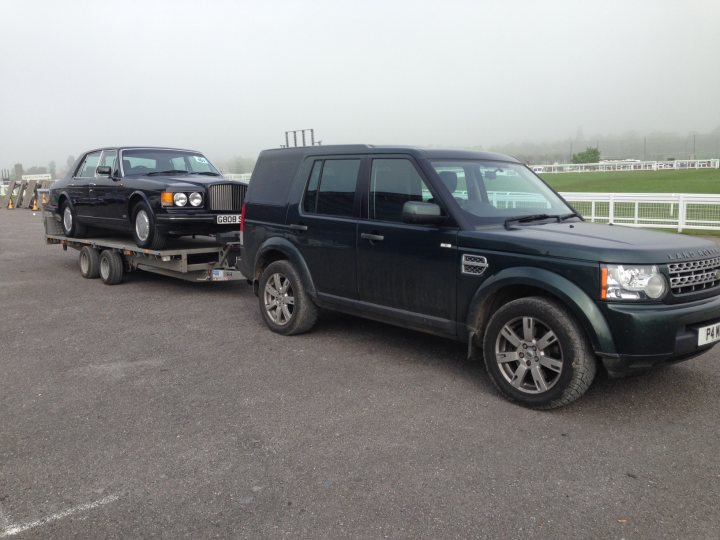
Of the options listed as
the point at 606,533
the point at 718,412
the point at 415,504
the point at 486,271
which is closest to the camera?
the point at 606,533

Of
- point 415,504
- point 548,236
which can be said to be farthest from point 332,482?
point 548,236

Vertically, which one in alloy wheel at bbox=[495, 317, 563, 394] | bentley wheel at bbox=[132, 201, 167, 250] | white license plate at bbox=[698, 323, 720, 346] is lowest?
alloy wheel at bbox=[495, 317, 563, 394]

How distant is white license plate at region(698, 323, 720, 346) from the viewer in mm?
4410

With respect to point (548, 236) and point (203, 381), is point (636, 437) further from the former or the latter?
point (203, 381)

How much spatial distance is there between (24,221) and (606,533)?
87.9 feet

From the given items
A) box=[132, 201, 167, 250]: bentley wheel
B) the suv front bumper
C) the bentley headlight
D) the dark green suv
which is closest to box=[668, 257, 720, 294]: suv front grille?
the dark green suv

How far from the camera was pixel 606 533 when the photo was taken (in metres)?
3.12

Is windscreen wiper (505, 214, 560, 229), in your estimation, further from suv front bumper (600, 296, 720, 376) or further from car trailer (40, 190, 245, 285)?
car trailer (40, 190, 245, 285)

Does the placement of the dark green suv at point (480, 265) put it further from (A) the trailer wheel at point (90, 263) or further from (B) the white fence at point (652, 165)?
(B) the white fence at point (652, 165)

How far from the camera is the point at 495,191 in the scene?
5699 mm

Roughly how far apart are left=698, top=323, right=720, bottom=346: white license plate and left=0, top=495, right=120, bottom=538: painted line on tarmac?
152 inches

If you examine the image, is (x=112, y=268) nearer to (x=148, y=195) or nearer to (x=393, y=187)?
(x=148, y=195)

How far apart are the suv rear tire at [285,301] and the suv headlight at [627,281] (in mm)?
3222

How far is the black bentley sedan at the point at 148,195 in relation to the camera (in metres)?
9.15
